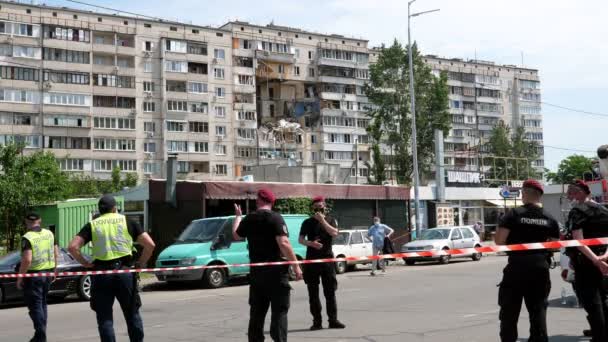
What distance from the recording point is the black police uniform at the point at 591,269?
736 cm

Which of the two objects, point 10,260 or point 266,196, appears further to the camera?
point 10,260

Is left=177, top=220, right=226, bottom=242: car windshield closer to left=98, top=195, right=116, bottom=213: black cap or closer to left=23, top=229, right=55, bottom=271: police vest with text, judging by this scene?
left=23, top=229, right=55, bottom=271: police vest with text

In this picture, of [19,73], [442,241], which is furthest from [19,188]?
[19,73]

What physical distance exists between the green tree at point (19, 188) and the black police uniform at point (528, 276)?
25.7 metres

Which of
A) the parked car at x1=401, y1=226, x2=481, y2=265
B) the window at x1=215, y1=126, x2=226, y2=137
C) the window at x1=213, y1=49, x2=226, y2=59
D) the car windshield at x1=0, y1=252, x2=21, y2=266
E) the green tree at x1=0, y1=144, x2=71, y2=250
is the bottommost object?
the parked car at x1=401, y1=226, x2=481, y2=265

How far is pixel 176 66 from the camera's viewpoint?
253 ft

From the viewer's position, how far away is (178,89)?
77438mm

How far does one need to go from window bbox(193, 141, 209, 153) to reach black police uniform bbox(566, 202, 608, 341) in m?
71.2

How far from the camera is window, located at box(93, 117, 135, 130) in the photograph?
72062 millimetres

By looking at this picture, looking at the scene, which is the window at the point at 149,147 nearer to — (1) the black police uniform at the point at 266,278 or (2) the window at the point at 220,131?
(2) the window at the point at 220,131

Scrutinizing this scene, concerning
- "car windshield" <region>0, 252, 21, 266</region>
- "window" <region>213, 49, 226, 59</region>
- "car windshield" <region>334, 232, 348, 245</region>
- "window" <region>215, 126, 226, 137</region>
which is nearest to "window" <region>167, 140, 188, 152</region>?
"window" <region>215, 126, 226, 137</region>

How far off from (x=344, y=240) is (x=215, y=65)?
57.2m

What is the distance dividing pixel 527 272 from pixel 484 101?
335 ft

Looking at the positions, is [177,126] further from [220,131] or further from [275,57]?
[275,57]
